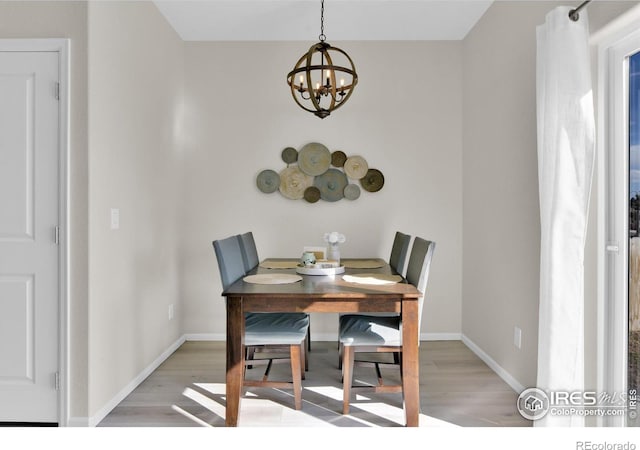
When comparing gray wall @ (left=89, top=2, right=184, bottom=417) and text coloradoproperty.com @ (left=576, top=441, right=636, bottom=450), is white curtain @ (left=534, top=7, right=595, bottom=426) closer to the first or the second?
text coloradoproperty.com @ (left=576, top=441, right=636, bottom=450)

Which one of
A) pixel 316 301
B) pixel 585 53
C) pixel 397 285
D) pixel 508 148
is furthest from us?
pixel 508 148

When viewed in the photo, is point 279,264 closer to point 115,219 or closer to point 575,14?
point 115,219

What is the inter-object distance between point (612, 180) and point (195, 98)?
330cm

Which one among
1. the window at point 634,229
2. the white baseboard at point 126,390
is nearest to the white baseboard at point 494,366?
the window at point 634,229

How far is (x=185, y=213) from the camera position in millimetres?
4008

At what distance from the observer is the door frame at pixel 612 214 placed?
2.01 m

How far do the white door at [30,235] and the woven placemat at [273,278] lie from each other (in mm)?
1049

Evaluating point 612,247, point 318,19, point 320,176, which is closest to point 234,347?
point 612,247

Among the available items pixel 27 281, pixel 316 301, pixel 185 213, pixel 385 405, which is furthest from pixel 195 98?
pixel 385 405

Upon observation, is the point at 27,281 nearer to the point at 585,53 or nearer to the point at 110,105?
the point at 110,105

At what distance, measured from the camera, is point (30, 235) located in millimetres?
2332

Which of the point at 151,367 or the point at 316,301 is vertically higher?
the point at 316,301

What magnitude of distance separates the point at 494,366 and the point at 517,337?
0.48m

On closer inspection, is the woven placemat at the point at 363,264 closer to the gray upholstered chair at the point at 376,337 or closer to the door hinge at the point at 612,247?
the gray upholstered chair at the point at 376,337
